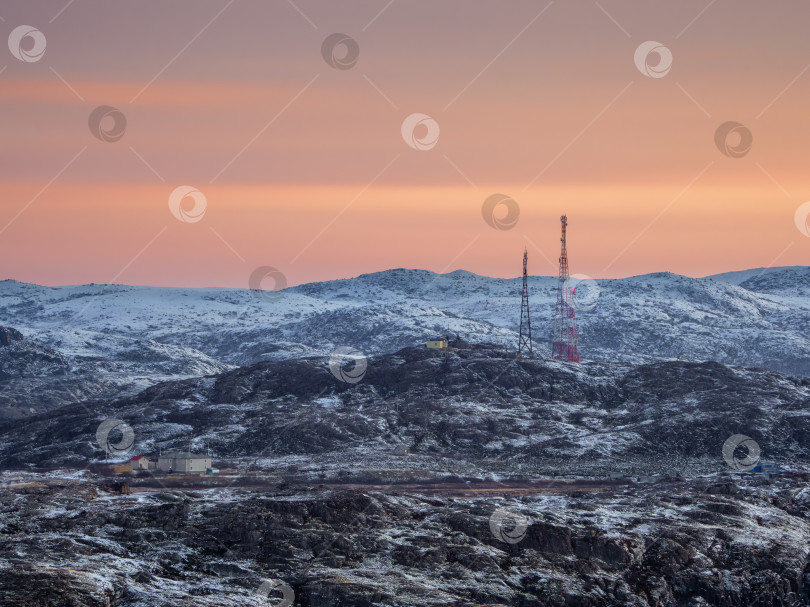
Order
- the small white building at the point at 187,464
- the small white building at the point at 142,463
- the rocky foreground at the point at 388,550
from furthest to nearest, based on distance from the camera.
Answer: the small white building at the point at 142,463 < the small white building at the point at 187,464 < the rocky foreground at the point at 388,550

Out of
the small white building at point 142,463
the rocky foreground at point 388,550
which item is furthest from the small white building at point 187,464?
the rocky foreground at point 388,550

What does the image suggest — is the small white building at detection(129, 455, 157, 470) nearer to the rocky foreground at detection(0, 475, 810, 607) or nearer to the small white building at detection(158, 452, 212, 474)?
the small white building at detection(158, 452, 212, 474)

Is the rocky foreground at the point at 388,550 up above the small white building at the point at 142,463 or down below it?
below

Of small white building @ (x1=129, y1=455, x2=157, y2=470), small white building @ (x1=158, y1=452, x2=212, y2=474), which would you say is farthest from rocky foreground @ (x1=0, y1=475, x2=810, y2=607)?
small white building @ (x1=129, y1=455, x2=157, y2=470)

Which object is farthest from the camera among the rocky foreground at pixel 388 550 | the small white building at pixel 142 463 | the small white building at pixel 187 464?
the small white building at pixel 142 463

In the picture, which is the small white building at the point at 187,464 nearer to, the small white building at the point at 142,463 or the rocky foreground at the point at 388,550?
the small white building at the point at 142,463

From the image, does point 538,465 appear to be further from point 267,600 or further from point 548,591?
point 267,600

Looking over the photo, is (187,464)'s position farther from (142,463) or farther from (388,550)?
(388,550)

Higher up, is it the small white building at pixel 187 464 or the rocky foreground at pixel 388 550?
the small white building at pixel 187 464

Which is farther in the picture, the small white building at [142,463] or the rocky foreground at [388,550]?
the small white building at [142,463]
